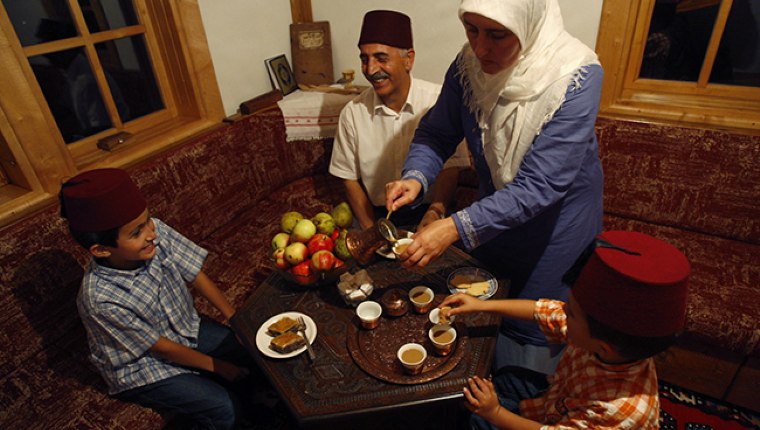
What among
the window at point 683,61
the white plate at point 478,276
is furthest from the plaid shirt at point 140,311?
the window at point 683,61

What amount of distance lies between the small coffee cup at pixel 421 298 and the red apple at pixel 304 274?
43cm

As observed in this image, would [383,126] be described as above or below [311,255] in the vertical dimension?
above

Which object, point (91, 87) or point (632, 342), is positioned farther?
point (91, 87)

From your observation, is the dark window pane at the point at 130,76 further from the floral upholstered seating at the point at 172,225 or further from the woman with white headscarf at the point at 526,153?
Answer: the woman with white headscarf at the point at 526,153

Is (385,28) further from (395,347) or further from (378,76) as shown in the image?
(395,347)

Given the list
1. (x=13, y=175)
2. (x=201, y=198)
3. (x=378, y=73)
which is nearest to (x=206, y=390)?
(x=201, y=198)

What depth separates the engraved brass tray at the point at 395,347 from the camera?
146 centimetres

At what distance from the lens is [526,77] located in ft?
5.27

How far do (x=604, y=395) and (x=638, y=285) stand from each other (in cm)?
39

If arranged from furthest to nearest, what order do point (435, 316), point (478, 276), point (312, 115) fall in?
point (312, 115) < point (478, 276) < point (435, 316)

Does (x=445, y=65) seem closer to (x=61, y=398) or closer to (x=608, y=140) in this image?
(x=608, y=140)

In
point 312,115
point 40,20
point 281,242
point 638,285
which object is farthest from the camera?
point 312,115

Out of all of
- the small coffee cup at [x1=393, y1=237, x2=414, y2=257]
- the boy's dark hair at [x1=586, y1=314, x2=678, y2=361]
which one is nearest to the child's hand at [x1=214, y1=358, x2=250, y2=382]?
the small coffee cup at [x1=393, y1=237, x2=414, y2=257]

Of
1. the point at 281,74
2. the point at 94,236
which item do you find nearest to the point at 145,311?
the point at 94,236
